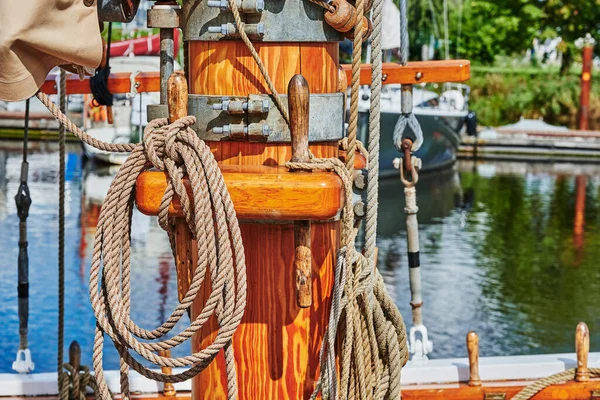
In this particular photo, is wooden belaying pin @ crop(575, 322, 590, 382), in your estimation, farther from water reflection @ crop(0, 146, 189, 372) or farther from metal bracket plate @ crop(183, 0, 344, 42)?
water reflection @ crop(0, 146, 189, 372)

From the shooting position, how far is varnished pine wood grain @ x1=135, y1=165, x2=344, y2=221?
7.28 feet

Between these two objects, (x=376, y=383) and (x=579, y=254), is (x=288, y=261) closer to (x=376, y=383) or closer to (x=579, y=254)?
(x=376, y=383)

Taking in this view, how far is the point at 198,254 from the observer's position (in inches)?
87.9

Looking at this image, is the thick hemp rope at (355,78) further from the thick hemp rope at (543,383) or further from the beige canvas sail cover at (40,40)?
the thick hemp rope at (543,383)

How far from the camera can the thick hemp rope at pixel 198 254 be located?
2.22 m

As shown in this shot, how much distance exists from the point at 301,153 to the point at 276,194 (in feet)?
0.47

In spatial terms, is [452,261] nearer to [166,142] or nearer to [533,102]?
[166,142]

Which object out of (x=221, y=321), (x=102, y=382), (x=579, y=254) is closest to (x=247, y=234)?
(x=221, y=321)

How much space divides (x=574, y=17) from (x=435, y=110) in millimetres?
9828

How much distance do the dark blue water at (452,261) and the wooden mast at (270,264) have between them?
6765 mm

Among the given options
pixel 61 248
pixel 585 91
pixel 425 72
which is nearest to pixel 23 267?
pixel 61 248

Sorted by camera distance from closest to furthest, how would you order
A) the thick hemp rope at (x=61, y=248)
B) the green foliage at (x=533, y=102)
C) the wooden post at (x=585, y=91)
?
the thick hemp rope at (x=61, y=248) < the wooden post at (x=585, y=91) < the green foliage at (x=533, y=102)

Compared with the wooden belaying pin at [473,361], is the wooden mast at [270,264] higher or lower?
higher

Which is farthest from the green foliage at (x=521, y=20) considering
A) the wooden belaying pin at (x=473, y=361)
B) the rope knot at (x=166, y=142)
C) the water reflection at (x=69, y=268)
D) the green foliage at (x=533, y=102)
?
the rope knot at (x=166, y=142)
